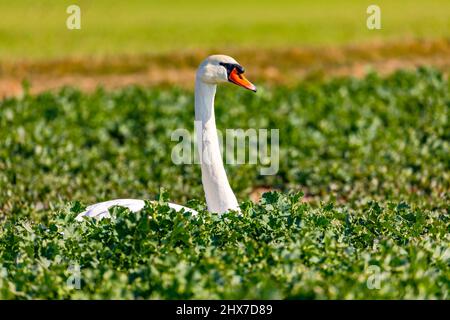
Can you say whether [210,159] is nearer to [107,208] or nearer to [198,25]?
[107,208]

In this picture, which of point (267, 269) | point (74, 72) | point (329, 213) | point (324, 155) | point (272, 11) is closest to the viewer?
point (267, 269)

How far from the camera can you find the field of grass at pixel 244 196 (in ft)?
26.1

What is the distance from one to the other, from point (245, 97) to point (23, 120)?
16.6ft

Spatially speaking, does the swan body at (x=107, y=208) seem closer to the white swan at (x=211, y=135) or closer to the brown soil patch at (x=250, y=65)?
the white swan at (x=211, y=135)

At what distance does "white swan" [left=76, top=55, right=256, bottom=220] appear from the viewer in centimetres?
1068

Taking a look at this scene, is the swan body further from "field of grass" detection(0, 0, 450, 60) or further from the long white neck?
"field of grass" detection(0, 0, 450, 60)

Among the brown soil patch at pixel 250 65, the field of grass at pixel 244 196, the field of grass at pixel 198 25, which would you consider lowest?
the field of grass at pixel 244 196

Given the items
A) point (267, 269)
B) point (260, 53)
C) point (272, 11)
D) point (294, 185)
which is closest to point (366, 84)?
point (294, 185)

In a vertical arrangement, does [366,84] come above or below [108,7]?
below

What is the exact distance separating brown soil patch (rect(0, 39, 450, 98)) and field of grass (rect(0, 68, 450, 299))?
7.21m

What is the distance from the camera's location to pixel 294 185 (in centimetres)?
1530

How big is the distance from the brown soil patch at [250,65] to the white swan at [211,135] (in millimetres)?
16984

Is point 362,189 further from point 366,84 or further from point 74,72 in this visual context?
point 74,72

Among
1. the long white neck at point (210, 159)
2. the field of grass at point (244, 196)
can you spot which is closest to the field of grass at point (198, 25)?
the field of grass at point (244, 196)
